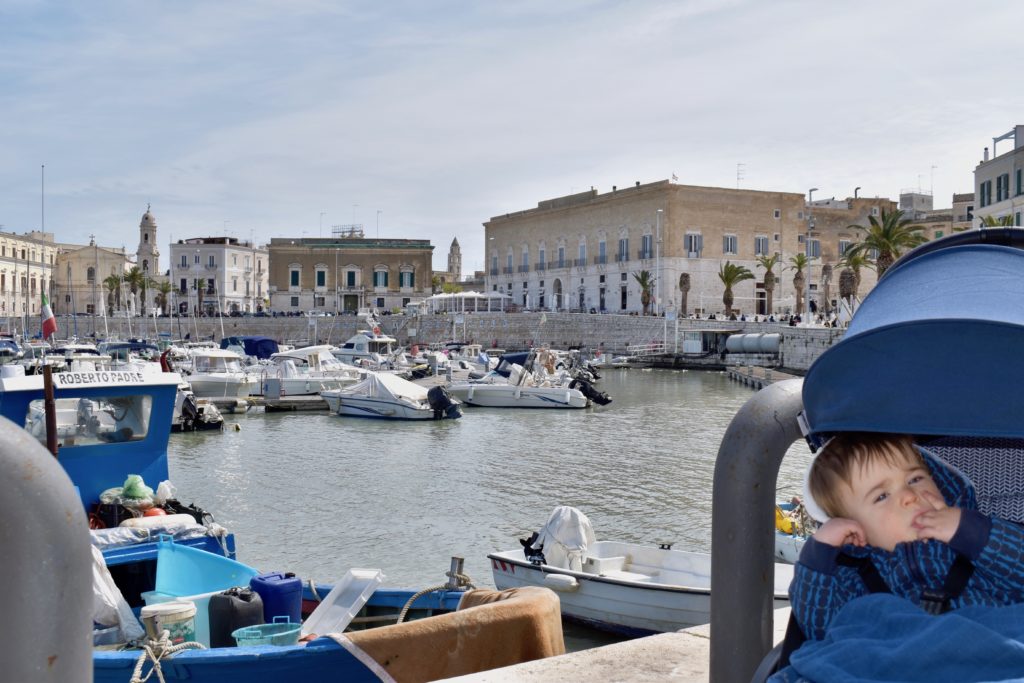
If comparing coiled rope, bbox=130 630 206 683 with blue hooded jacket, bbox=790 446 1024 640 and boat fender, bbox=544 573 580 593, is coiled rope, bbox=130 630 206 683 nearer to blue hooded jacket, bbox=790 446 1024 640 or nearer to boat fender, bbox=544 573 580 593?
boat fender, bbox=544 573 580 593

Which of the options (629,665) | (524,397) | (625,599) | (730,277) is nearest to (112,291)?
(730,277)

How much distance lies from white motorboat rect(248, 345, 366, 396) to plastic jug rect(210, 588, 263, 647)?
Answer: 28.7 metres

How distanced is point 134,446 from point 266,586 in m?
3.81

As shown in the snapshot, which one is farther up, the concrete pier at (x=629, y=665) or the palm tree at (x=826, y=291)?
the palm tree at (x=826, y=291)

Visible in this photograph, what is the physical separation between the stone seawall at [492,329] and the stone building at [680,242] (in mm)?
4148

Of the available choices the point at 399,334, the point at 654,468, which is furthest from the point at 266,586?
the point at 399,334

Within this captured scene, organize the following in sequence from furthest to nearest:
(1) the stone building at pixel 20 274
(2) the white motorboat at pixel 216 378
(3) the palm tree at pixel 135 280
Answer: (1) the stone building at pixel 20 274 → (3) the palm tree at pixel 135 280 → (2) the white motorboat at pixel 216 378

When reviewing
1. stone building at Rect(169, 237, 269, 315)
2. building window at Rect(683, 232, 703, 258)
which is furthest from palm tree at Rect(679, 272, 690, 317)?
stone building at Rect(169, 237, 269, 315)

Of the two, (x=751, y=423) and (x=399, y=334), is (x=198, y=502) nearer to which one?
(x=751, y=423)

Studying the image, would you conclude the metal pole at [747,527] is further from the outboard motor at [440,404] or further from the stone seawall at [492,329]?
the stone seawall at [492,329]

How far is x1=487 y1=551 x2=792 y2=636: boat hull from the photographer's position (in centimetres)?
956

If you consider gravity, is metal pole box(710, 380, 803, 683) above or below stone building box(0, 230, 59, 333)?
below

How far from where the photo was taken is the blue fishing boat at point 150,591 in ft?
5.95

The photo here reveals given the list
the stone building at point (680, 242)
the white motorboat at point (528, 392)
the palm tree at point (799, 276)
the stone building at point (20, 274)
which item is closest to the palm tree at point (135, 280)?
the stone building at point (20, 274)
